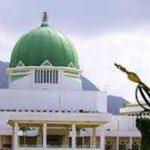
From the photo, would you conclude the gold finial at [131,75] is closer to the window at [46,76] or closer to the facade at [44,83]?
the facade at [44,83]

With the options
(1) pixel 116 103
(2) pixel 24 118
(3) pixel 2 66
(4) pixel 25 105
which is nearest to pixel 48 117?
(2) pixel 24 118

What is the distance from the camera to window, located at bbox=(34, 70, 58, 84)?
67.9m

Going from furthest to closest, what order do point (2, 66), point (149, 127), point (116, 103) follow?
1. point (116, 103)
2. point (2, 66)
3. point (149, 127)

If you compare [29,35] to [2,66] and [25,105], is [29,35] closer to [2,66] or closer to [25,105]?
[25,105]

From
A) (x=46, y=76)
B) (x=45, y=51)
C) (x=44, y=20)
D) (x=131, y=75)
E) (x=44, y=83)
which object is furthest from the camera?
(x=44, y=20)

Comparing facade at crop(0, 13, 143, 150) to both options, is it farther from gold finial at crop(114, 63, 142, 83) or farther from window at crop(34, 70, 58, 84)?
gold finial at crop(114, 63, 142, 83)

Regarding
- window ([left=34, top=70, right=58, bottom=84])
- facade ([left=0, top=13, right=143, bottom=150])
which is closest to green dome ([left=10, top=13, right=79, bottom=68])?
facade ([left=0, top=13, right=143, bottom=150])

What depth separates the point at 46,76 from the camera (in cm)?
6812

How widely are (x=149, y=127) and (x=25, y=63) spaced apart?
5908 centimetres

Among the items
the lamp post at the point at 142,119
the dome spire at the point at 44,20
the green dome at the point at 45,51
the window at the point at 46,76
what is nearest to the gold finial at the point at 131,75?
the lamp post at the point at 142,119

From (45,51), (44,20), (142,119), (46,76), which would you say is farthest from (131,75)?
(44,20)

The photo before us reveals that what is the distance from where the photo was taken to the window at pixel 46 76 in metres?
67.9

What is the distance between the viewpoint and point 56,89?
222 feet

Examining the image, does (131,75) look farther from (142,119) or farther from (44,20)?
(44,20)
